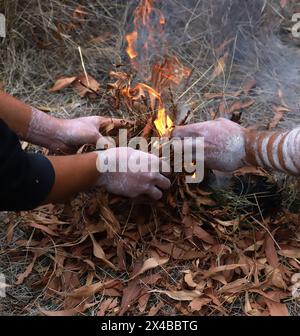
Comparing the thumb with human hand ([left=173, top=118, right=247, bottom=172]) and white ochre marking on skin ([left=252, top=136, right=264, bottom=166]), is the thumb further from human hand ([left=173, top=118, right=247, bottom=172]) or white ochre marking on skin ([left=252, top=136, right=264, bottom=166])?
white ochre marking on skin ([left=252, top=136, right=264, bottom=166])

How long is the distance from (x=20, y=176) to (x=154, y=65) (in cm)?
119

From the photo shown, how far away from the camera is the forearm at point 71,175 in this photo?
1.98 m

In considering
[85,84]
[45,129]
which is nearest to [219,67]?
[85,84]

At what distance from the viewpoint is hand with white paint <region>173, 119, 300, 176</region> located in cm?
221

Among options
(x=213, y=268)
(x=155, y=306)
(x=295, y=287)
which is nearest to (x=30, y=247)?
(x=155, y=306)

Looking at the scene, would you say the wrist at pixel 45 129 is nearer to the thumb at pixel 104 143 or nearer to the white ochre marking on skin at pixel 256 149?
the thumb at pixel 104 143

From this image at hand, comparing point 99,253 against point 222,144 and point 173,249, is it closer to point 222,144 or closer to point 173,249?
point 173,249

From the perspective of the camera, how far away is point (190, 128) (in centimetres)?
235

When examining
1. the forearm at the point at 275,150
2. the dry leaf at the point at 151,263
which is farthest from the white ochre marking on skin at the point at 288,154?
the dry leaf at the point at 151,263

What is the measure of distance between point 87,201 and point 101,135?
0.27 m

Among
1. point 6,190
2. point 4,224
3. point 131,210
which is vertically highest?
point 6,190

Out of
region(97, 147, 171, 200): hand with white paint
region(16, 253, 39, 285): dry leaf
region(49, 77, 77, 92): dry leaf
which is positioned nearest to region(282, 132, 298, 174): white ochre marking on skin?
region(97, 147, 171, 200): hand with white paint

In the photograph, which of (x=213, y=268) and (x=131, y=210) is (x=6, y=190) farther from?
(x=213, y=268)

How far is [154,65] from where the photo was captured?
2.81m
